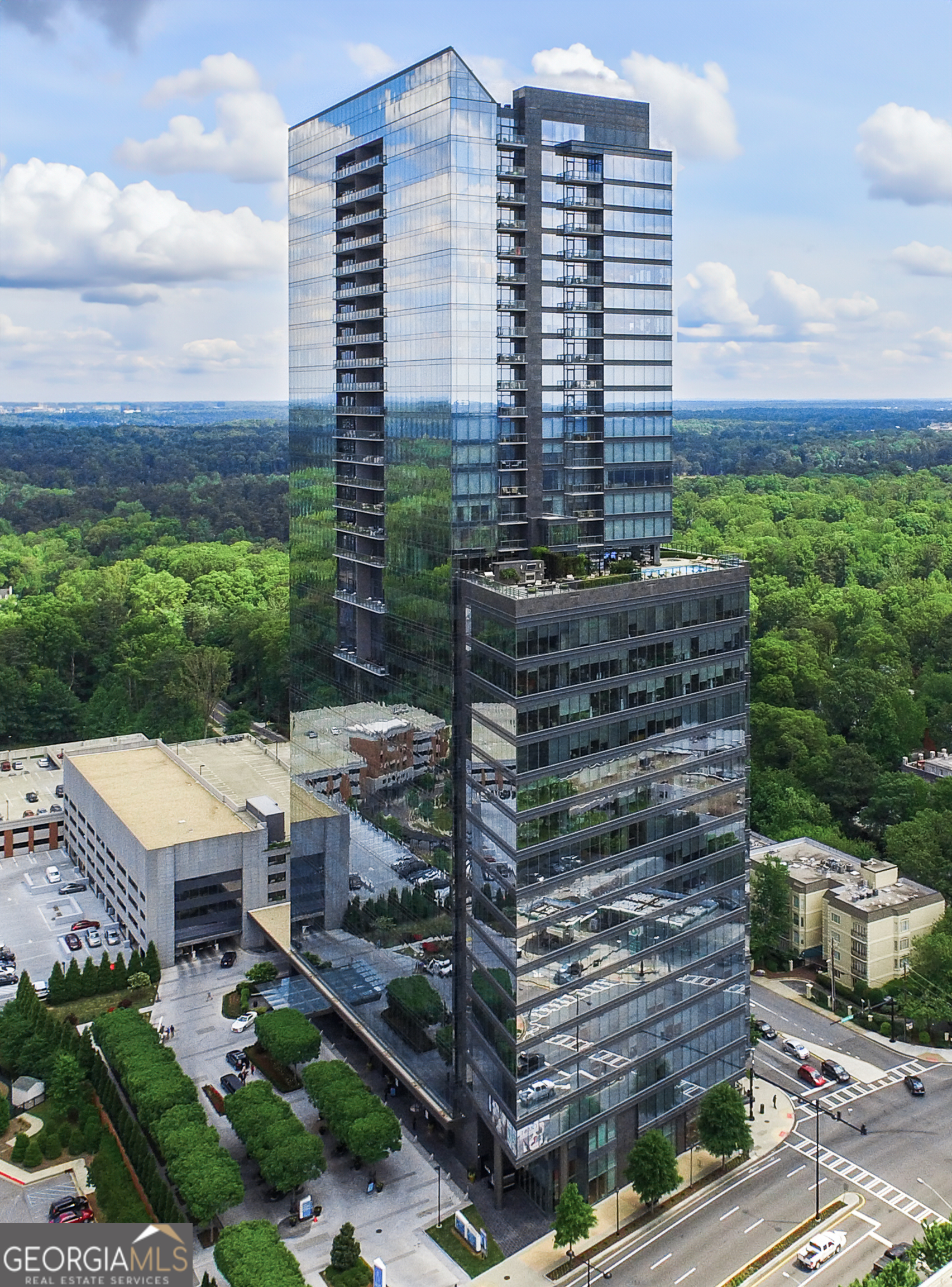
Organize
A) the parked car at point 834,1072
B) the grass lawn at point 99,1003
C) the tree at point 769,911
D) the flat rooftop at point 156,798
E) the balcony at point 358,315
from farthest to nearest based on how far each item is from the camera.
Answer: the flat rooftop at point 156,798 → the tree at point 769,911 → the grass lawn at point 99,1003 → the parked car at point 834,1072 → the balcony at point 358,315

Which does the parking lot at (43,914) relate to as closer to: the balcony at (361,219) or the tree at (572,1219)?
the tree at (572,1219)

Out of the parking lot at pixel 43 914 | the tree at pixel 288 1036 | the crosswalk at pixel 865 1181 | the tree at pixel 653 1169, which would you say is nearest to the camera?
the tree at pixel 653 1169

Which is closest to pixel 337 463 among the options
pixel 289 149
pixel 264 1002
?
pixel 289 149

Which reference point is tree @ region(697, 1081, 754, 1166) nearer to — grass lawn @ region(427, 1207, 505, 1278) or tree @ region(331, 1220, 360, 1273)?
grass lawn @ region(427, 1207, 505, 1278)

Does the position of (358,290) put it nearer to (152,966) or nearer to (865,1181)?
(152,966)

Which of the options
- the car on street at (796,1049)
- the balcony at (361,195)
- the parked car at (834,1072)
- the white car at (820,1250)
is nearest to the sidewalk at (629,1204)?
the parked car at (834,1072)

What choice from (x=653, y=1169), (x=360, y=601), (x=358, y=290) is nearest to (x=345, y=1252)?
(x=653, y=1169)

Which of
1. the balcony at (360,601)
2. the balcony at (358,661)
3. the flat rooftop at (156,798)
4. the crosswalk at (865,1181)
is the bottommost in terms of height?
the crosswalk at (865,1181)

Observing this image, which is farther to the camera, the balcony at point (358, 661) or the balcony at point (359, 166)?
the balcony at point (358, 661)
